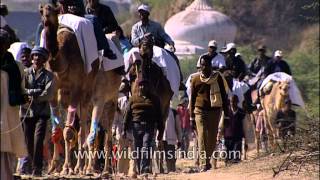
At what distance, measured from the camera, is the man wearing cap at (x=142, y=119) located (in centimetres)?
1819

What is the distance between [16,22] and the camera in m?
51.2

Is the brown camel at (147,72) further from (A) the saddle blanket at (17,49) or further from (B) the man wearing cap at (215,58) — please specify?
(B) the man wearing cap at (215,58)

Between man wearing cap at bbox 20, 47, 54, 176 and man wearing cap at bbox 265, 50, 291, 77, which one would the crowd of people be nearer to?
man wearing cap at bbox 20, 47, 54, 176

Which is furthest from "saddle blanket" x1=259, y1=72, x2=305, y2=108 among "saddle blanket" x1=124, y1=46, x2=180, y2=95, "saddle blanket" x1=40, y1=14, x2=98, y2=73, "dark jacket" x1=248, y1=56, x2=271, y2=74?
"saddle blanket" x1=40, y1=14, x2=98, y2=73

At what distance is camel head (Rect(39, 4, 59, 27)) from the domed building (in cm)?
1804

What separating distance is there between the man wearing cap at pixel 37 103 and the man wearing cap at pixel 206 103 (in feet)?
11.5

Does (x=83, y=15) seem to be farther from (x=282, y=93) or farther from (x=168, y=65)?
(x=282, y=93)

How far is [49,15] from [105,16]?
279 cm

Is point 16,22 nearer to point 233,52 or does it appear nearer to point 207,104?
point 233,52

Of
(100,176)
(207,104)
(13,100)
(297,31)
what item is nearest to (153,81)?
(207,104)

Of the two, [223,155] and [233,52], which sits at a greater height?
[233,52]

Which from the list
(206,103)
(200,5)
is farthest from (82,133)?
(200,5)

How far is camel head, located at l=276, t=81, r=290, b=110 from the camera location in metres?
26.2

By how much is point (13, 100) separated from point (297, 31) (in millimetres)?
53981
